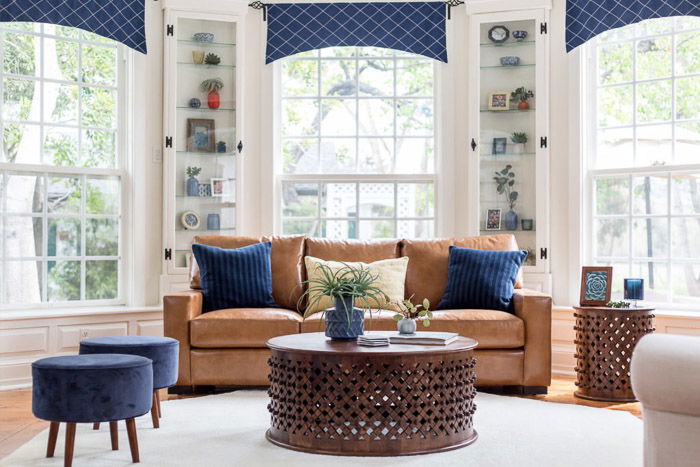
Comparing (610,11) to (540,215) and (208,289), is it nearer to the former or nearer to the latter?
(540,215)

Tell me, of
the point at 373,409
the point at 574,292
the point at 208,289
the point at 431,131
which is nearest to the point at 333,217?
the point at 431,131

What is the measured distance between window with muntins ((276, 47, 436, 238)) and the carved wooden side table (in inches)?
70.0

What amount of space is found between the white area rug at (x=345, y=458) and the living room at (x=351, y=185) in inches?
2.0

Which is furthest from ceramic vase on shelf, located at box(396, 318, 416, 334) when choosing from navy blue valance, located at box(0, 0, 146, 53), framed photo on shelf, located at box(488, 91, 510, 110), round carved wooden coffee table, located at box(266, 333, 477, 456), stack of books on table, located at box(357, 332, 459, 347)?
navy blue valance, located at box(0, 0, 146, 53)

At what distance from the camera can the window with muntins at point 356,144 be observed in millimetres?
6246

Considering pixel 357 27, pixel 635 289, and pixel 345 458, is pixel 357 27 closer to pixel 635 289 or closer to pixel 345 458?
pixel 635 289

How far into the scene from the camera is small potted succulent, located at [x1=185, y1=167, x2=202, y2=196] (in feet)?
19.6

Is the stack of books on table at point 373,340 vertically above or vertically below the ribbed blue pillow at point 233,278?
below

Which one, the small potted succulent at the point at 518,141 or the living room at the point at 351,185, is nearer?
the living room at the point at 351,185

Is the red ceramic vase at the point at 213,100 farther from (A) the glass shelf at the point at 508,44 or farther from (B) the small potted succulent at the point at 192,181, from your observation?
(A) the glass shelf at the point at 508,44

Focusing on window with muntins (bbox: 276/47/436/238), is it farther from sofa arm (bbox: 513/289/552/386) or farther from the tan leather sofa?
sofa arm (bbox: 513/289/552/386)

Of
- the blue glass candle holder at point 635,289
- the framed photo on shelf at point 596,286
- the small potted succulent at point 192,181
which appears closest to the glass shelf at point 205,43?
the small potted succulent at point 192,181

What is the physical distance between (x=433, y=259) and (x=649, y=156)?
1.71 meters

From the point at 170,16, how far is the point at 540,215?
3.15 meters
